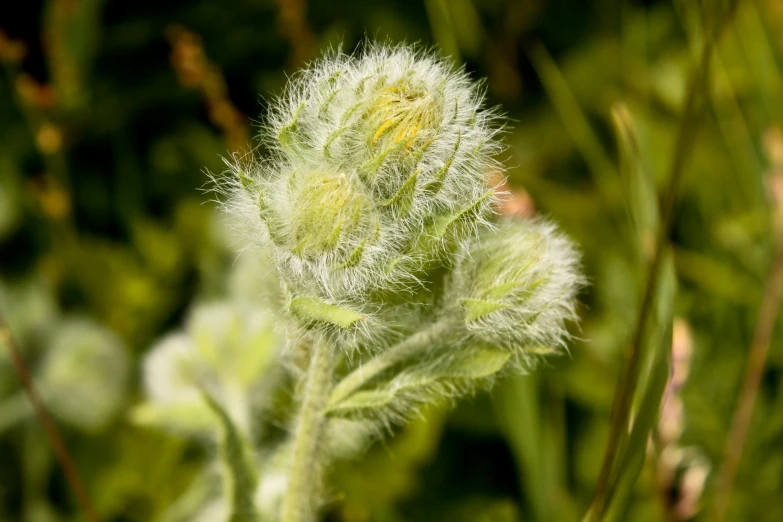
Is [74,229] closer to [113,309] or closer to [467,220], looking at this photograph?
[113,309]

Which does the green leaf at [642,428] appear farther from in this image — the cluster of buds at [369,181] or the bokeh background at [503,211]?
the cluster of buds at [369,181]

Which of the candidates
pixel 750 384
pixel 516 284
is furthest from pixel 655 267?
pixel 750 384

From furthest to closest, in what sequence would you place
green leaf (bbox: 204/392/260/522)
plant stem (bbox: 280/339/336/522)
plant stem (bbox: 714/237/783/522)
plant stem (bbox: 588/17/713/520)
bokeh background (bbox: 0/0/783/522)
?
bokeh background (bbox: 0/0/783/522)
plant stem (bbox: 714/237/783/522)
green leaf (bbox: 204/392/260/522)
plant stem (bbox: 280/339/336/522)
plant stem (bbox: 588/17/713/520)

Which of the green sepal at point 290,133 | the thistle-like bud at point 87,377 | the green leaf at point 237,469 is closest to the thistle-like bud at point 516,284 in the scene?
the green sepal at point 290,133

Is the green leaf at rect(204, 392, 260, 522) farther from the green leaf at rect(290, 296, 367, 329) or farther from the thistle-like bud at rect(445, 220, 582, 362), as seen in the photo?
the thistle-like bud at rect(445, 220, 582, 362)

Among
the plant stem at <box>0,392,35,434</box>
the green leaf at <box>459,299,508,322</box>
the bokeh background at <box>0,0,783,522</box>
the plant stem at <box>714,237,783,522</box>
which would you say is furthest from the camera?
the plant stem at <box>0,392,35,434</box>

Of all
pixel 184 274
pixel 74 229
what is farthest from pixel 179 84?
pixel 184 274

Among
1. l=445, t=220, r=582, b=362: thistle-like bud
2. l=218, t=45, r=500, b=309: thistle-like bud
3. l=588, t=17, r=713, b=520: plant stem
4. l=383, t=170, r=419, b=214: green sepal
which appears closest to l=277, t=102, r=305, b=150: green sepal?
l=218, t=45, r=500, b=309: thistle-like bud

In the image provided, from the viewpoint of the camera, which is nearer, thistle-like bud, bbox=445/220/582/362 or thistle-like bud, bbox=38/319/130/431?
thistle-like bud, bbox=445/220/582/362
